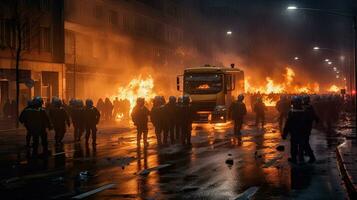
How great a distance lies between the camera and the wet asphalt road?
1016cm

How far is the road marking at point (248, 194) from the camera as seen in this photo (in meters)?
9.67

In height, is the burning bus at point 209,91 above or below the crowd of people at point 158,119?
above

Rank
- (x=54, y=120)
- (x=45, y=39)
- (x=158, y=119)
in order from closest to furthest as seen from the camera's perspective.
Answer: (x=158, y=119) < (x=54, y=120) < (x=45, y=39)

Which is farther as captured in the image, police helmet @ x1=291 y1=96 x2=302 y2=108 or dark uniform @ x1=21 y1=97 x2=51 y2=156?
dark uniform @ x1=21 y1=97 x2=51 y2=156

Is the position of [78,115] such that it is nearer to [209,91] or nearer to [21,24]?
[209,91]

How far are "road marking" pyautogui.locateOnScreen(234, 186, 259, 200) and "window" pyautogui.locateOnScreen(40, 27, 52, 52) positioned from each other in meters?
34.0

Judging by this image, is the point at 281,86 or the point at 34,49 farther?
the point at 281,86

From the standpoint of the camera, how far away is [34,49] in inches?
1624

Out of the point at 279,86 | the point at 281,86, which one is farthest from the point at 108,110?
Result: the point at 281,86

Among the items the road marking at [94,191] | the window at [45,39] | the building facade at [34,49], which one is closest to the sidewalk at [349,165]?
the road marking at [94,191]

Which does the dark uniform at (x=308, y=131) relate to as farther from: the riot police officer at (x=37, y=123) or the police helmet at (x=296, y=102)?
the riot police officer at (x=37, y=123)

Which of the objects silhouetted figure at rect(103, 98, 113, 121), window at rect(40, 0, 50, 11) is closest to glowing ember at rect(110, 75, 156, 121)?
silhouetted figure at rect(103, 98, 113, 121)

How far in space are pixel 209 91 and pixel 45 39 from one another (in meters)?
16.5

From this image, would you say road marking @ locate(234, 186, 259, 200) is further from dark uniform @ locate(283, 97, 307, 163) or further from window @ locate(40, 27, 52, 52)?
window @ locate(40, 27, 52, 52)
